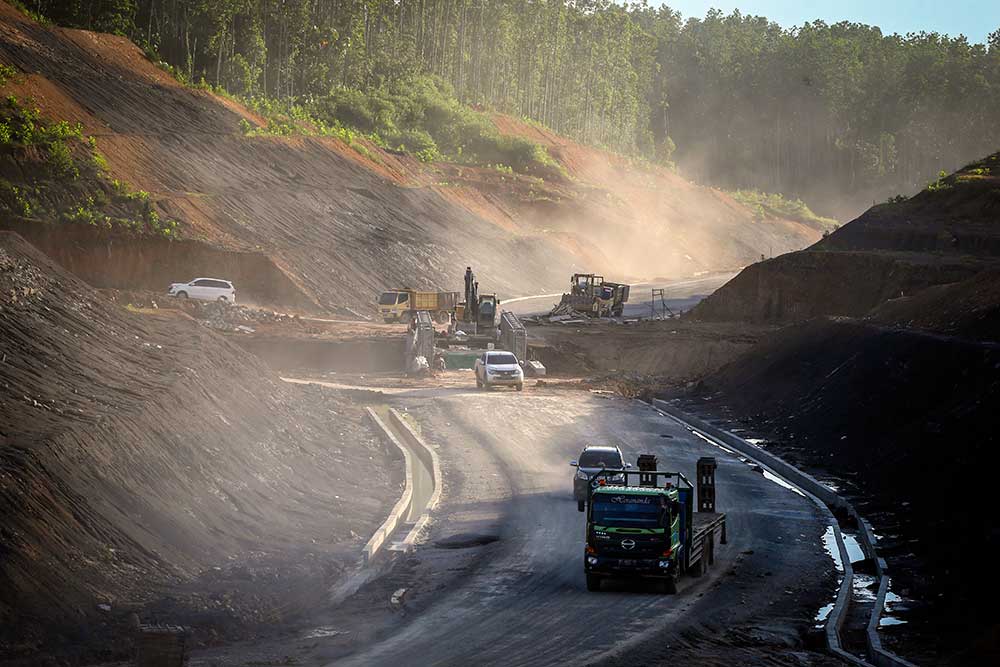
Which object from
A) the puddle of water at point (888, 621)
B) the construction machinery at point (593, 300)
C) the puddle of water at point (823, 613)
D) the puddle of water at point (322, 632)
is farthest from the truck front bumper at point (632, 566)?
the construction machinery at point (593, 300)

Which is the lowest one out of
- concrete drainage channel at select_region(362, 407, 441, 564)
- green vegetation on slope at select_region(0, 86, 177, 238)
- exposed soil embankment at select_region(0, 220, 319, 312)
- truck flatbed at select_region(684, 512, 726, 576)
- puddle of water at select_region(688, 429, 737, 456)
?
concrete drainage channel at select_region(362, 407, 441, 564)

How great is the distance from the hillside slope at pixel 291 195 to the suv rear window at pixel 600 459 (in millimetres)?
44504

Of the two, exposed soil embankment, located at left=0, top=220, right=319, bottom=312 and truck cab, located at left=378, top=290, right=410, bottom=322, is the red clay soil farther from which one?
exposed soil embankment, located at left=0, top=220, right=319, bottom=312

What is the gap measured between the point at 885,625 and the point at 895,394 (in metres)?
19.1

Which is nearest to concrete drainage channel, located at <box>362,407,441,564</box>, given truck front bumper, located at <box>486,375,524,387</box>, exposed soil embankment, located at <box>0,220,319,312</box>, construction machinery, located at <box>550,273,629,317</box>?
truck front bumper, located at <box>486,375,524,387</box>

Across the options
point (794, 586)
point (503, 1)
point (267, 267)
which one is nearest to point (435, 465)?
point (794, 586)

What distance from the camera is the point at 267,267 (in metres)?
74.4

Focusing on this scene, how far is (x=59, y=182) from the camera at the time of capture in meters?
69.9

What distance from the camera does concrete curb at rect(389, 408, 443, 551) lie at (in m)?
28.8

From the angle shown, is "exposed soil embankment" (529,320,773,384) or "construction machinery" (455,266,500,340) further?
"construction machinery" (455,266,500,340)

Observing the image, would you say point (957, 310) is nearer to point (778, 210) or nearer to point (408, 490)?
point (408, 490)

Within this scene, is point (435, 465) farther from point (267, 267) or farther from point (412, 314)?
point (267, 267)

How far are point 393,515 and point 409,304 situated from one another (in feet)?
144

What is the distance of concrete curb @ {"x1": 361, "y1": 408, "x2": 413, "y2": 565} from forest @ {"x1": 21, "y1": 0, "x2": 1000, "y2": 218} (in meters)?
60.6
